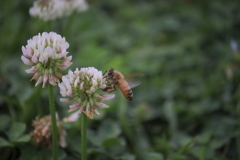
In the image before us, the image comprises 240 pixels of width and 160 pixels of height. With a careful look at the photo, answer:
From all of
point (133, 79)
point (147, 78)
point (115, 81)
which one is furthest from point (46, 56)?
point (147, 78)

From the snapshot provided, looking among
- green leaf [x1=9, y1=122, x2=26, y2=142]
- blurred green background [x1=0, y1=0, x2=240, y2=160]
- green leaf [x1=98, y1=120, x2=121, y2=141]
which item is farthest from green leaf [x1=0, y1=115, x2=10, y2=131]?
green leaf [x1=98, y1=120, x2=121, y2=141]

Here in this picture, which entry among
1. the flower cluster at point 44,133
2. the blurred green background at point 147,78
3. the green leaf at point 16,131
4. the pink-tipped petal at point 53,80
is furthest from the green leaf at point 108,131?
the pink-tipped petal at point 53,80

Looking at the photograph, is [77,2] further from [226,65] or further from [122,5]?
[122,5]

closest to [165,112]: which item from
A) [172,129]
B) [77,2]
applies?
[172,129]

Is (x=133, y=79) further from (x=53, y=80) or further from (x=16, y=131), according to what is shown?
(x=16, y=131)

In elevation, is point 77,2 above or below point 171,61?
below
